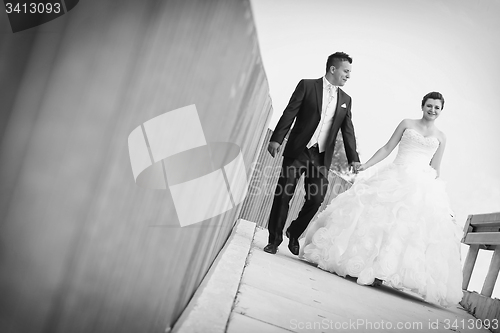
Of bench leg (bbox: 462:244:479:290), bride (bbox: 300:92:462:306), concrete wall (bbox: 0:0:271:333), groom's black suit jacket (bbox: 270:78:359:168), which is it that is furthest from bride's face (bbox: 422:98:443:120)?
concrete wall (bbox: 0:0:271:333)

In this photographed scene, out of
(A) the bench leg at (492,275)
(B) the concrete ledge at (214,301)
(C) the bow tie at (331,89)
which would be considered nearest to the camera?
(B) the concrete ledge at (214,301)

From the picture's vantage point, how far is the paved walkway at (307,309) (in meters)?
1.86

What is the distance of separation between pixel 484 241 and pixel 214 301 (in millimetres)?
4292

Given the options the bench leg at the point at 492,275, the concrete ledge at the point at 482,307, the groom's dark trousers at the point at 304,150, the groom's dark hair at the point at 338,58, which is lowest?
the concrete ledge at the point at 482,307

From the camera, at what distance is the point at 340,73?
5227 millimetres

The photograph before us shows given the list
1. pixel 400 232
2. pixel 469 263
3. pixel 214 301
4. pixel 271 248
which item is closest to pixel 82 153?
pixel 214 301

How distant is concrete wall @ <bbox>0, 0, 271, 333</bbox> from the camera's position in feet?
1.10

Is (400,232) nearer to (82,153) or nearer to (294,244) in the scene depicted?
(294,244)

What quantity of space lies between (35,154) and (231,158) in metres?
1.43

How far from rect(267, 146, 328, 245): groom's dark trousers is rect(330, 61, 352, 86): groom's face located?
2.46 ft

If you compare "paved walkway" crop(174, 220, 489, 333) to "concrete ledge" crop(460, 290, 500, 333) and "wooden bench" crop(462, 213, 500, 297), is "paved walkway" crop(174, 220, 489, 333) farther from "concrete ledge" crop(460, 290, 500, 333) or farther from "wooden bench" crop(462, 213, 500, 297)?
"wooden bench" crop(462, 213, 500, 297)

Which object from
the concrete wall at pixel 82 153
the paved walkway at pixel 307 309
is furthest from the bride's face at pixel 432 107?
the concrete wall at pixel 82 153

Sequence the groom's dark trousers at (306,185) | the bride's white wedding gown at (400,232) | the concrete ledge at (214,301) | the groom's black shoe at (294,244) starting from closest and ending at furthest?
the concrete ledge at (214,301) → the bride's white wedding gown at (400,232) → the groom's dark trousers at (306,185) → the groom's black shoe at (294,244)

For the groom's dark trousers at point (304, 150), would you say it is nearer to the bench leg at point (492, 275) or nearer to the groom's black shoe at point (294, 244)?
the groom's black shoe at point (294, 244)
